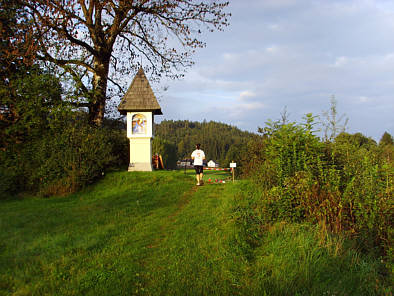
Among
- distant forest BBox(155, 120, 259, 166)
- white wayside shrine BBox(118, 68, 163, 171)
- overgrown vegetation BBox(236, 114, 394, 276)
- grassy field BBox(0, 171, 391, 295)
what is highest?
distant forest BBox(155, 120, 259, 166)

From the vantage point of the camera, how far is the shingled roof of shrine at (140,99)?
14.4 meters

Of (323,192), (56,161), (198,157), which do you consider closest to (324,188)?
(323,192)

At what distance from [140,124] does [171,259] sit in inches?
439

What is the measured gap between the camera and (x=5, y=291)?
129 inches

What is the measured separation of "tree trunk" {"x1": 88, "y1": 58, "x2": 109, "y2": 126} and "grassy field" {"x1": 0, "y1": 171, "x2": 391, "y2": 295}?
8.54 metres

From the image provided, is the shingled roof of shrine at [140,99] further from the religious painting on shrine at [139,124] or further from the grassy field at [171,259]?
the grassy field at [171,259]

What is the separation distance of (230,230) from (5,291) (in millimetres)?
3672

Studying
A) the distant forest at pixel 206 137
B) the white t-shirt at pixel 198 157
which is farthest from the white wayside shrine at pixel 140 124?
the distant forest at pixel 206 137

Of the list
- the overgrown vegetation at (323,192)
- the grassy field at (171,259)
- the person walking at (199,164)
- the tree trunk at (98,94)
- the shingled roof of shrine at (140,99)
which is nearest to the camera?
the grassy field at (171,259)

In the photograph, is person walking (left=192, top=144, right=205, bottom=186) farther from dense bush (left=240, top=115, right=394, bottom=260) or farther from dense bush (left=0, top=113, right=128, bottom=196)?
dense bush (left=240, top=115, right=394, bottom=260)

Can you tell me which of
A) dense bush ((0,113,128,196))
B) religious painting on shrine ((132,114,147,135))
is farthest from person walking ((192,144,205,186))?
dense bush ((0,113,128,196))

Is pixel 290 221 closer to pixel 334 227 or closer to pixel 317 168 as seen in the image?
pixel 334 227

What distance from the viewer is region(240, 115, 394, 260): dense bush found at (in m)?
4.87

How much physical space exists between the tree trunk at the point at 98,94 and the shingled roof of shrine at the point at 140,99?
1.26 meters
